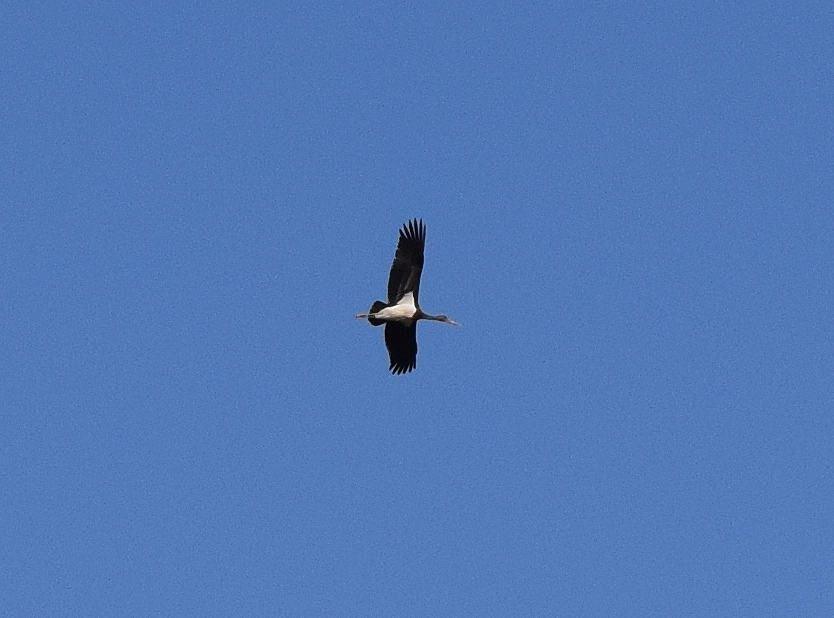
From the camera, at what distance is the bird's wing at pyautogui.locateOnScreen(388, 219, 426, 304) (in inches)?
3041

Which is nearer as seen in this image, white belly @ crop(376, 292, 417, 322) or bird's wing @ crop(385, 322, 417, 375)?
white belly @ crop(376, 292, 417, 322)

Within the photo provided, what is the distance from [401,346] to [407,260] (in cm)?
337

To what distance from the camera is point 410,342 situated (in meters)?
79.2

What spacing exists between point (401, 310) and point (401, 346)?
2.28 meters

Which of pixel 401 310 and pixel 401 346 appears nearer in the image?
pixel 401 310

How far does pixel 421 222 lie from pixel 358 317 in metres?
3.73

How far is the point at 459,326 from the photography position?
266 feet

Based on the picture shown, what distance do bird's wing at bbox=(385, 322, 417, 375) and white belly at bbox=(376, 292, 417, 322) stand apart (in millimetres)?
1090

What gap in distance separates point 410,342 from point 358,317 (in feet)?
8.45

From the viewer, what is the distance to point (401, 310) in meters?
77.3

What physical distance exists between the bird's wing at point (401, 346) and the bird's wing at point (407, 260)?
6.13 ft

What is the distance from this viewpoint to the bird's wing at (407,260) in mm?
77250

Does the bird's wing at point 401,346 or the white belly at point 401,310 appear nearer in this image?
the white belly at point 401,310

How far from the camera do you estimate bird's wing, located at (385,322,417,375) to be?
259ft
